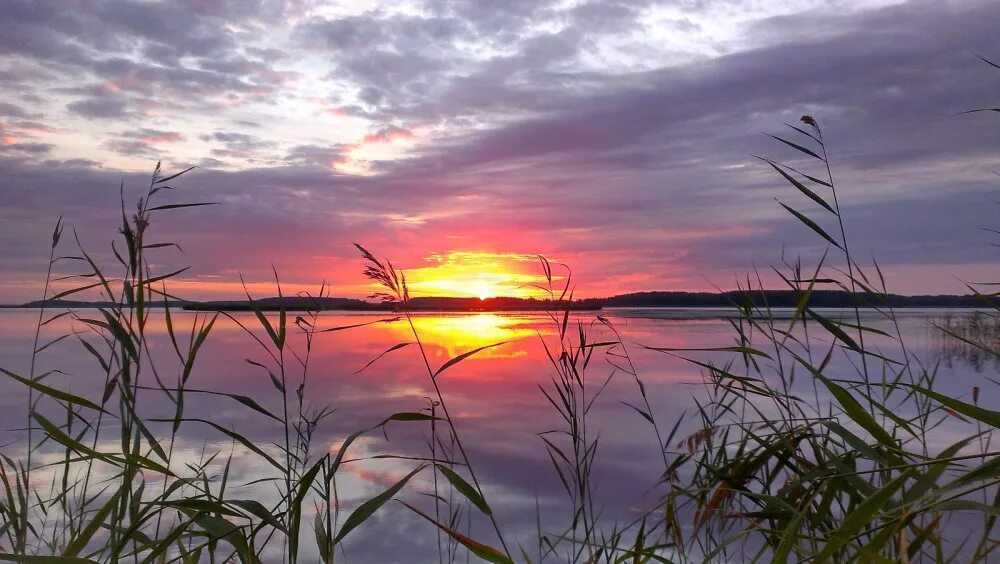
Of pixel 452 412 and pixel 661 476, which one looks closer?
pixel 661 476

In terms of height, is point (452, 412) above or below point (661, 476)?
below

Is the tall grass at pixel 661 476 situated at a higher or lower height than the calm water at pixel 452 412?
higher

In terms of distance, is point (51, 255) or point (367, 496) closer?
point (51, 255)

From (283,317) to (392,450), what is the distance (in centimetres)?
448

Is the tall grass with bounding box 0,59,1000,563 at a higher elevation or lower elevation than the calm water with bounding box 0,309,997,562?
higher

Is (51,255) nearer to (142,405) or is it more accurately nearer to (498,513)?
(498,513)

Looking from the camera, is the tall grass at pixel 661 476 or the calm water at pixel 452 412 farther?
the calm water at pixel 452 412

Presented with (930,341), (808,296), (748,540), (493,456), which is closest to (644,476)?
(493,456)

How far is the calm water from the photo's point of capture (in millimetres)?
5109

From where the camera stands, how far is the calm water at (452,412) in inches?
201

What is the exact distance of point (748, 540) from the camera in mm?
4055

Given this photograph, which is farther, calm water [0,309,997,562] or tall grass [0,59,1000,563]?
calm water [0,309,997,562]

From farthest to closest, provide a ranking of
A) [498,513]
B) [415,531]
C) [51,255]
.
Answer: [498,513]
[415,531]
[51,255]

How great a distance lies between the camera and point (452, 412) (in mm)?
8781
